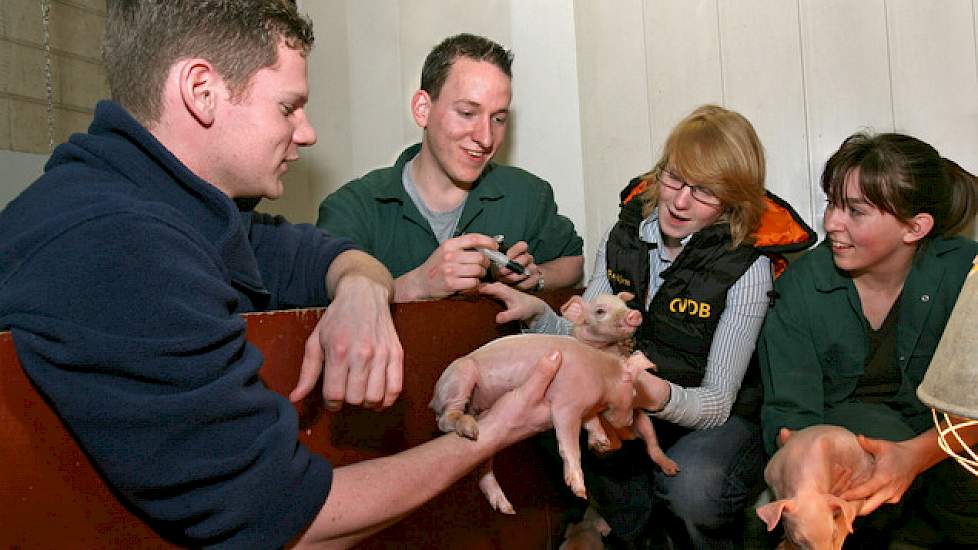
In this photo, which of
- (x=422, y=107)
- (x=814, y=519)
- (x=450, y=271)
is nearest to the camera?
(x=814, y=519)

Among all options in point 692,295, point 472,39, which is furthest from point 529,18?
point 692,295

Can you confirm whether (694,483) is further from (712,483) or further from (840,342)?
(840,342)

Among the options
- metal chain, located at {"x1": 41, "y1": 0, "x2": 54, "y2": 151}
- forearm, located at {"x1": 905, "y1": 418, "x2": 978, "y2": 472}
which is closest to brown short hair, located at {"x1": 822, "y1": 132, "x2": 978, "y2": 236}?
forearm, located at {"x1": 905, "y1": 418, "x2": 978, "y2": 472}

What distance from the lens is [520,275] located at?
1.97m

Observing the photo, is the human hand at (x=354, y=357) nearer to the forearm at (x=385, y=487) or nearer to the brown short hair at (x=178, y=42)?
the forearm at (x=385, y=487)

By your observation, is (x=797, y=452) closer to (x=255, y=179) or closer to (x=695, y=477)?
(x=695, y=477)

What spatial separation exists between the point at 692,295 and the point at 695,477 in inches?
17.5

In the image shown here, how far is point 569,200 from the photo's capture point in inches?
115

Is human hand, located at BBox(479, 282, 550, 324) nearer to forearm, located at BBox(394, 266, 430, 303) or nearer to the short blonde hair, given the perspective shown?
forearm, located at BBox(394, 266, 430, 303)

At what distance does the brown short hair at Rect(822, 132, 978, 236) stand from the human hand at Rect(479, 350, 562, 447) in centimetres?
115

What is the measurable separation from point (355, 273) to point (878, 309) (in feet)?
4.80

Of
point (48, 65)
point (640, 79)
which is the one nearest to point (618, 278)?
point (640, 79)

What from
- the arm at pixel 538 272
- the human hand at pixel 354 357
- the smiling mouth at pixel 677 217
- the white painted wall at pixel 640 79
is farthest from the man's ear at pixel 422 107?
the human hand at pixel 354 357

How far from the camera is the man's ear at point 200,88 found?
3.74ft
